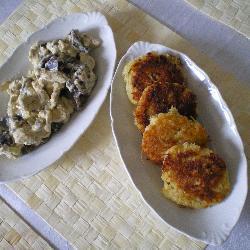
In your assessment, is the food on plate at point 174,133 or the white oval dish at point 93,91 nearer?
the food on plate at point 174,133

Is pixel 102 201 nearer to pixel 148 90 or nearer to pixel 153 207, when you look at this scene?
pixel 153 207

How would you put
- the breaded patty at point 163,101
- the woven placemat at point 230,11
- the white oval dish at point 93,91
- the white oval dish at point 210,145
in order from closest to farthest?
1. the white oval dish at point 210,145
2. the breaded patty at point 163,101
3. the white oval dish at point 93,91
4. the woven placemat at point 230,11

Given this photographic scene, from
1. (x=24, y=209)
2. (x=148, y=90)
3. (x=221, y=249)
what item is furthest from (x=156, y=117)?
(x=24, y=209)

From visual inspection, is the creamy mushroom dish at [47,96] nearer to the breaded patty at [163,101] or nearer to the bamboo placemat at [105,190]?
the bamboo placemat at [105,190]

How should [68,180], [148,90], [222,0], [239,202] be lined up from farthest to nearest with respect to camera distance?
[222,0], [68,180], [148,90], [239,202]

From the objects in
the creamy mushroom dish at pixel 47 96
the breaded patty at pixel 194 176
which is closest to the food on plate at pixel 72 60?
the creamy mushroom dish at pixel 47 96

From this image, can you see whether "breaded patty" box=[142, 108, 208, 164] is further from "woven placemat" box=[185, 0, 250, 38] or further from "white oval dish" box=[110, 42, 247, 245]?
"woven placemat" box=[185, 0, 250, 38]

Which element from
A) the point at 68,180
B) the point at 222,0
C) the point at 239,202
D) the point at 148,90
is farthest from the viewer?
the point at 222,0
